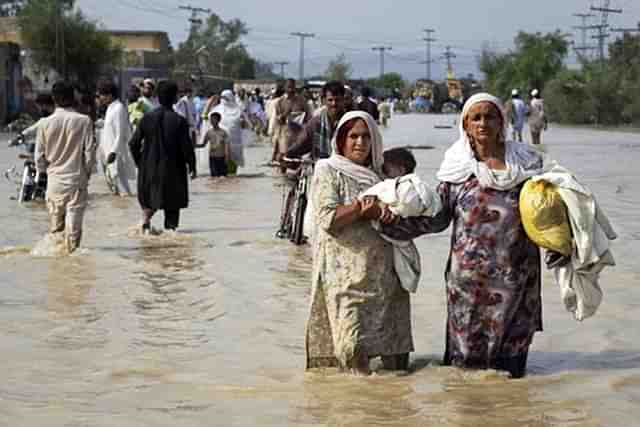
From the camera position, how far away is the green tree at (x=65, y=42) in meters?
56.2

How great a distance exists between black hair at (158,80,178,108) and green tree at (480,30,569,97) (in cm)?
7179

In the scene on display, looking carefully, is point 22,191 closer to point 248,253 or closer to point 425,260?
point 248,253

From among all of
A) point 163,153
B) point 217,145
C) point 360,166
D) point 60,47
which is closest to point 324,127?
point 163,153

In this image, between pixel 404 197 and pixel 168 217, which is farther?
pixel 168 217

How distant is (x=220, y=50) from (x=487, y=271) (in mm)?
106233

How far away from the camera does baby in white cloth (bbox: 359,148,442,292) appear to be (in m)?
6.32

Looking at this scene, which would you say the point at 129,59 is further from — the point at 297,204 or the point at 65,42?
the point at 297,204

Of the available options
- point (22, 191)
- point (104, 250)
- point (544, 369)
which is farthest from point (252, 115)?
point (544, 369)

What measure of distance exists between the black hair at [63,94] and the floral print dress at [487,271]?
6.03 m

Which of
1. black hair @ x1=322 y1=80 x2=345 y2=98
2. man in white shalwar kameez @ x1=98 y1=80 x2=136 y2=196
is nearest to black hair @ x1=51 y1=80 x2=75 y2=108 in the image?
black hair @ x1=322 y1=80 x2=345 y2=98

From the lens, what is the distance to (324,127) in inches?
427

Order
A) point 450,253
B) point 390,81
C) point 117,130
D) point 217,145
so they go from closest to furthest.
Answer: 1. point 450,253
2. point 117,130
3. point 217,145
4. point 390,81

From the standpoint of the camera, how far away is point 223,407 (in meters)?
6.54

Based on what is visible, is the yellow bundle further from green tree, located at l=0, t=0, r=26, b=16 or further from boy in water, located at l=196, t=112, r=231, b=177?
green tree, located at l=0, t=0, r=26, b=16
